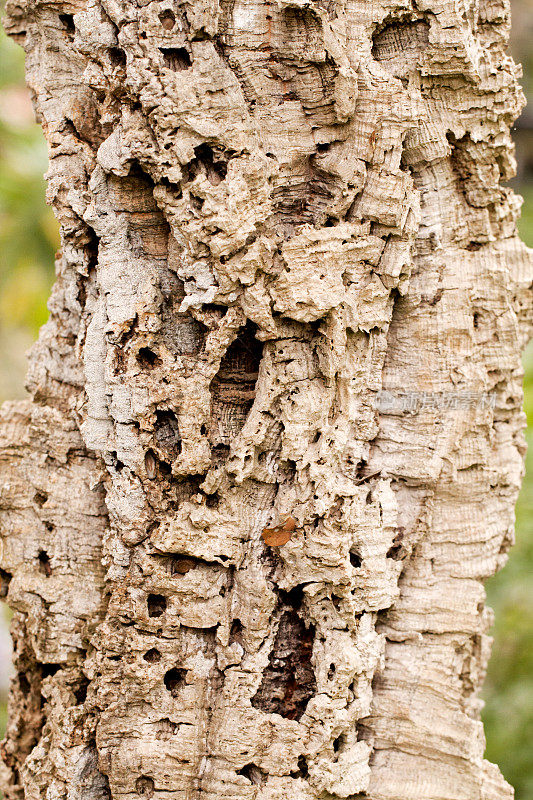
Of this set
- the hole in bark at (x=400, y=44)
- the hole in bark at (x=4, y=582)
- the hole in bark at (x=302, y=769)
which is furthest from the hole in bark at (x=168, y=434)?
the hole in bark at (x=400, y=44)

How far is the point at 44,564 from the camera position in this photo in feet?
6.08

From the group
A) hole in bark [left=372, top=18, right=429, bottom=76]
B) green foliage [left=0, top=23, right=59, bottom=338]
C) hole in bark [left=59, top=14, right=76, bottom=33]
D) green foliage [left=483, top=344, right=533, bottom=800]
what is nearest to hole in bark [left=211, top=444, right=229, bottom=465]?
hole in bark [left=372, top=18, right=429, bottom=76]

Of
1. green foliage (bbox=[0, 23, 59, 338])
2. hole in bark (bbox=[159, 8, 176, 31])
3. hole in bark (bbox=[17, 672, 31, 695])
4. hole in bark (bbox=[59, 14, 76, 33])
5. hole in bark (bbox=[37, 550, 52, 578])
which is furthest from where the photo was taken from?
green foliage (bbox=[0, 23, 59, 338])

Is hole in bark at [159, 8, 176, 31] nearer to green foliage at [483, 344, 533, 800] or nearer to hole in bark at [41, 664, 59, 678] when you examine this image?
hole in bark at [41, 664, 59, 678]

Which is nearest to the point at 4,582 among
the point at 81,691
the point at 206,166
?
the point at 81,691

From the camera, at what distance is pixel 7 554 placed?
1.86 meters

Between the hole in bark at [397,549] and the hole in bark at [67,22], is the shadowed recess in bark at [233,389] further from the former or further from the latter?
the hole in bark at [67,22]

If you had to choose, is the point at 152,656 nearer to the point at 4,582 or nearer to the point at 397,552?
the point at 4,582

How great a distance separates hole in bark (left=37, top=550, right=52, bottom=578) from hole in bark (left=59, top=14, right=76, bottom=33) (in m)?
1.29

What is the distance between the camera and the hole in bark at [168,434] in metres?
1.61

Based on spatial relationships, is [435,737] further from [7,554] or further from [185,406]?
[7,554]

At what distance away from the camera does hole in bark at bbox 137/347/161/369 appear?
5.22 feet

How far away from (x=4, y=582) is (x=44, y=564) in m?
0.16

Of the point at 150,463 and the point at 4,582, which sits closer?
the point at 150,463
